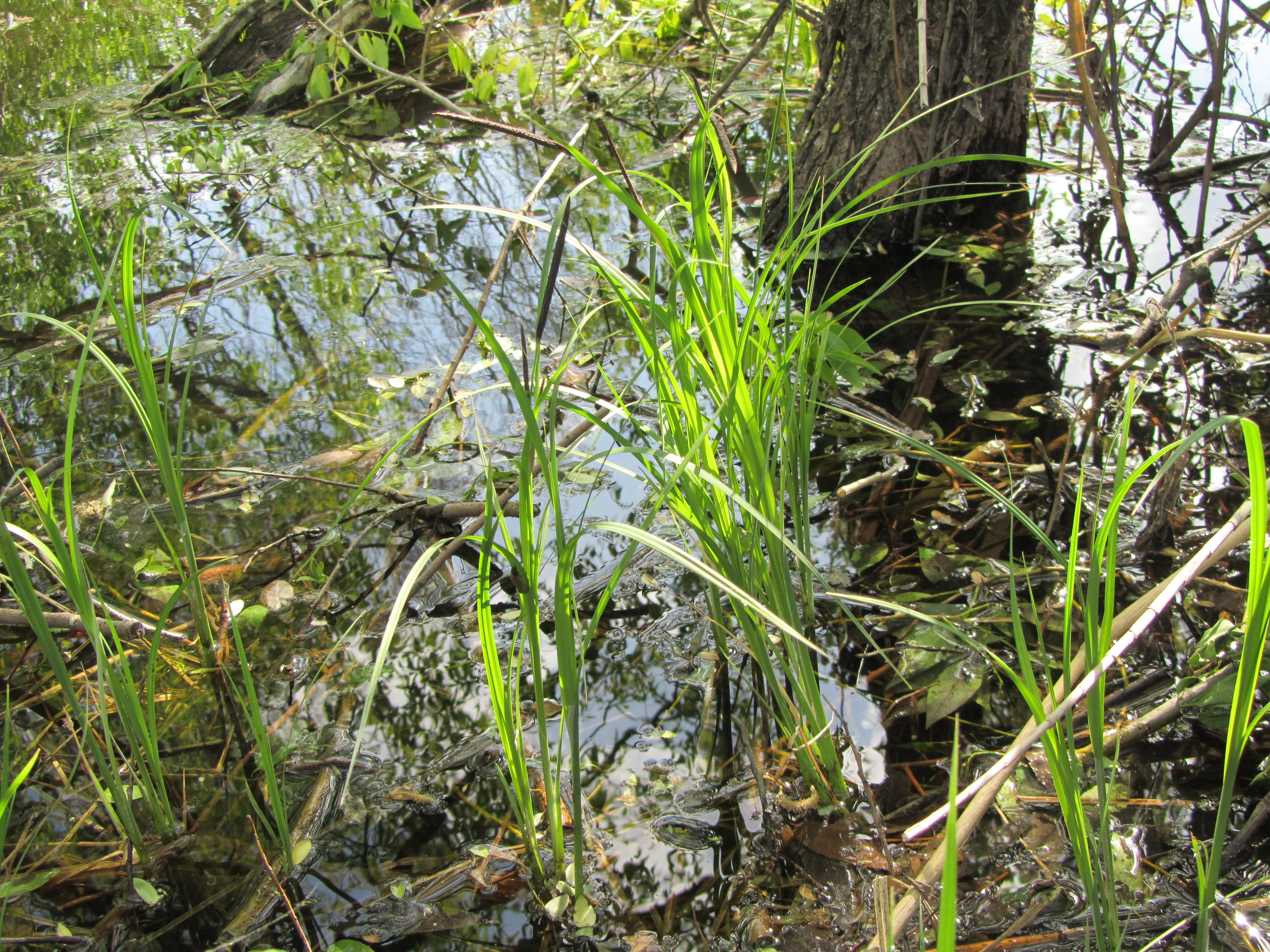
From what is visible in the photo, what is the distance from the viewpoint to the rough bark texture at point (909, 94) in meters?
2.51

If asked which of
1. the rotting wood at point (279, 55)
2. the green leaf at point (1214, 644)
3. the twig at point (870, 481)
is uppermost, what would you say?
the rotting wood at point (279, 55)

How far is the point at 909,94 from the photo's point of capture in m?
2.39

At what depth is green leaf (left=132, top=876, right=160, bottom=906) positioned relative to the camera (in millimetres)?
1081

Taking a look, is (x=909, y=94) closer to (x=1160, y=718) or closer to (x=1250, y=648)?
(x=1160, y=718)

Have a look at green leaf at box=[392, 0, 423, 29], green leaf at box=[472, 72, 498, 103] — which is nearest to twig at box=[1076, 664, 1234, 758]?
green leaf at box=[392, 0, 423, 29]

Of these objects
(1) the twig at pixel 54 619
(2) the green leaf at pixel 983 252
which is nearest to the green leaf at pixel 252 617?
(1) the twig at pixel 54 619

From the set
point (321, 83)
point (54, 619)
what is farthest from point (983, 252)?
point (321, 83)

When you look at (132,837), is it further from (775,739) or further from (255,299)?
(255,299)

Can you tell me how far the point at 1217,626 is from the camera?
1.21 meters

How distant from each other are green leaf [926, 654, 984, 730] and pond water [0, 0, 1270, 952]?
0.01 meters

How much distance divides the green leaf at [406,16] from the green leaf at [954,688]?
107 inches

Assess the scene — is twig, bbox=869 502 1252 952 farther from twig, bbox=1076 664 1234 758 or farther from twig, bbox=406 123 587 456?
twig, bbox=406 123 587 456

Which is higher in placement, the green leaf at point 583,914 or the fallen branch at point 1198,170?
the fallen branch at point 1198,170

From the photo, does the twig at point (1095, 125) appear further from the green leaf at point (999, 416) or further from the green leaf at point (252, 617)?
the green leaf at point (252, 617)
